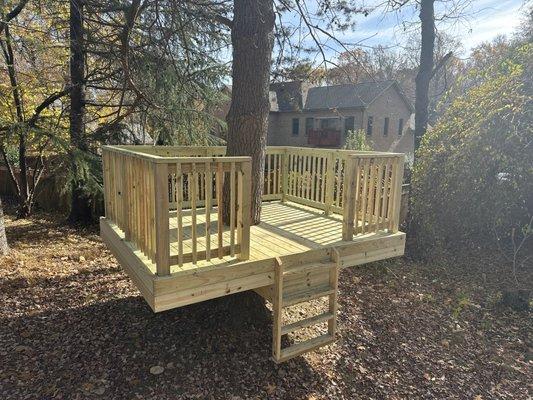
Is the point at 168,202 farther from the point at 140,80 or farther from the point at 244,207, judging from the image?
the point at 140,80

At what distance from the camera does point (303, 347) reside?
346 cm

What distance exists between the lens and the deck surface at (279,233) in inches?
131

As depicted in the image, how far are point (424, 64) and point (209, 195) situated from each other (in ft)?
24.5

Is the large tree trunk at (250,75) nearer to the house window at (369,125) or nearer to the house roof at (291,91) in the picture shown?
the house roof at (291,91)

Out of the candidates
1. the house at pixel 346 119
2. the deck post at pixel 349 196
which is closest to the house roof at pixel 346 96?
the house at pixel 346 119

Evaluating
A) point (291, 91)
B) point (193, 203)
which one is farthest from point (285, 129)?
point (193, 203)

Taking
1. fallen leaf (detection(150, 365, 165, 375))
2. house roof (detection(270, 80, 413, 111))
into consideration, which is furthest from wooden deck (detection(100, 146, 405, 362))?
house roof (detection(270, 80, 413, 111))

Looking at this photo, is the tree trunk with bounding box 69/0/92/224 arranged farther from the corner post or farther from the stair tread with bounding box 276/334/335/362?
the stair tread with bounding box 276/334/335/362

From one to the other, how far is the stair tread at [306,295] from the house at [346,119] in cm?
1881

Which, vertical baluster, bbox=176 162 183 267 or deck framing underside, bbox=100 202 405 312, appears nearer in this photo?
vertical baluster, bbox=176 162 183 267

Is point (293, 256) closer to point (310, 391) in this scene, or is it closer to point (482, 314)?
point (310, 391)

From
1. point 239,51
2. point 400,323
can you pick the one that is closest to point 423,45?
point 239,51

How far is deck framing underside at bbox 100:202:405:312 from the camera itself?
9.05 ft

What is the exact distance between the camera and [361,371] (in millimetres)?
3703
